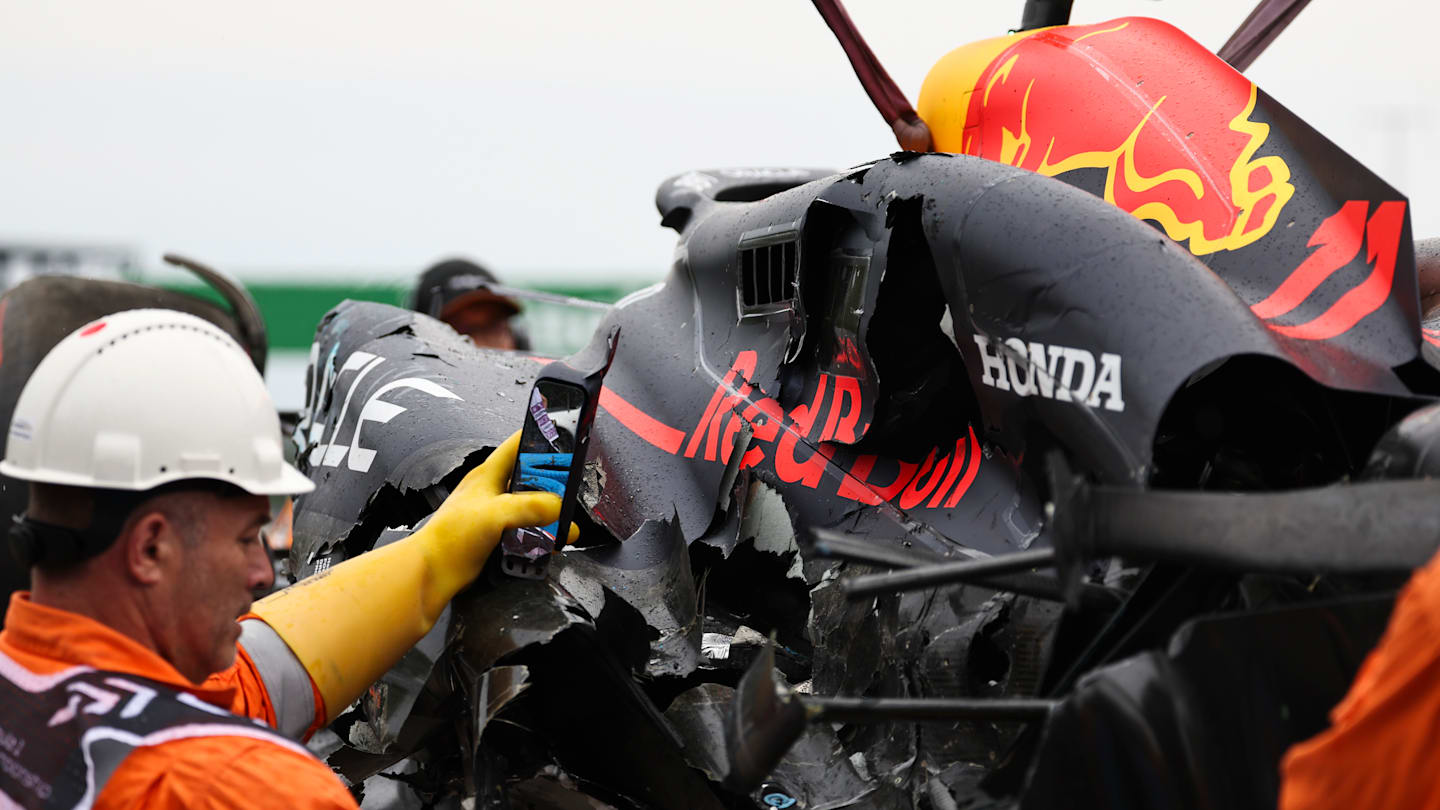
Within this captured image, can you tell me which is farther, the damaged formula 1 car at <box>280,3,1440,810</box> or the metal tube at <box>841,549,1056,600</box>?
the metal tube at <box>841,549,1056,600</box>

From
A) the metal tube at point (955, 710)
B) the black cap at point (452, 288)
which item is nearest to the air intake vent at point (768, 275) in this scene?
the metal tube at point (955, 710)

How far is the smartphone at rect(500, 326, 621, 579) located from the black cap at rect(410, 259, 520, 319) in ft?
15.5

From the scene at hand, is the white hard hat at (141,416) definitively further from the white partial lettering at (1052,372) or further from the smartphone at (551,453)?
the white partial lettering at (1052,372)

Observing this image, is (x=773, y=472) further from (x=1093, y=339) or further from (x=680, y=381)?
(x=1093, y=339)

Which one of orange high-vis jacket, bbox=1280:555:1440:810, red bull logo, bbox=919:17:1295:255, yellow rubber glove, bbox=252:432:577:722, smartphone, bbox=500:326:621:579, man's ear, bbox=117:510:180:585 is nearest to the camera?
orange high-vis jacket, bbox=1280:555:1440:810

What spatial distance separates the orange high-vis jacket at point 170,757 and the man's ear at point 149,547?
0.33ft

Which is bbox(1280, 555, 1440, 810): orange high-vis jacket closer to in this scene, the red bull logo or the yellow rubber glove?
the red bull logo

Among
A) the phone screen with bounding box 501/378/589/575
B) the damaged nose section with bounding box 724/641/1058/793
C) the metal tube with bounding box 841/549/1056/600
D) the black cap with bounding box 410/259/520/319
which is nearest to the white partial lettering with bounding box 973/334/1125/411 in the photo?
the metal tube with bounding box 841/549/1056/600

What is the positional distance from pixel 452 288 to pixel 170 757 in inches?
253

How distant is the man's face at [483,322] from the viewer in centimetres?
806

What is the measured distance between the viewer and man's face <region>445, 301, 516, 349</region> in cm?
806

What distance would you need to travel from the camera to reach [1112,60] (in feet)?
10.3

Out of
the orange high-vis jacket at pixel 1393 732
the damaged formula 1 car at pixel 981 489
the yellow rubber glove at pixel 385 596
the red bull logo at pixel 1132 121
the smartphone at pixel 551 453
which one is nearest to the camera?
the orange high-vis jacket at pixel 1393 732

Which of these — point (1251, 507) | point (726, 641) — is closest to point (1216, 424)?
point (1251, 507)
